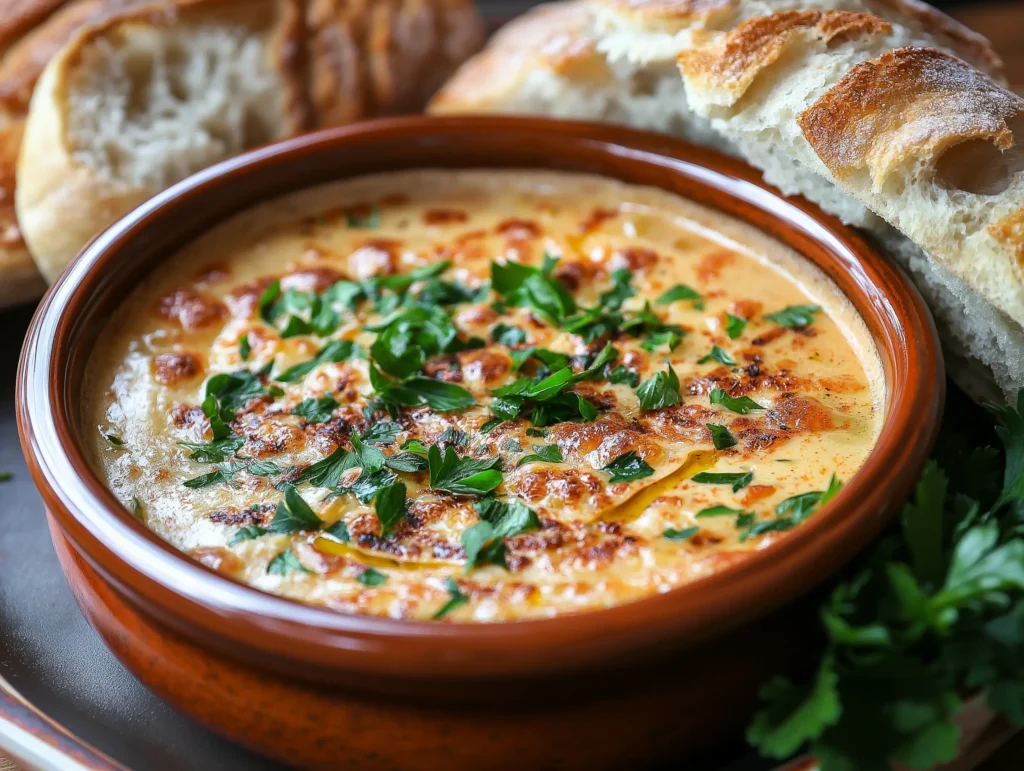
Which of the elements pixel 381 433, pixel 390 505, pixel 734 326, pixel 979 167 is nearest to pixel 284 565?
pixel 390 505

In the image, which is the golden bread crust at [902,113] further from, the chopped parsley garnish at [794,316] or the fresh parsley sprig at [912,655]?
the fresh parsley sprig at [912,655]

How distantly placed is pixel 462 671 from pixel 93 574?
2.61 ft

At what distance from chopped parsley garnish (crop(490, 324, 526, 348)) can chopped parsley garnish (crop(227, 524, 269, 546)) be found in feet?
2.66

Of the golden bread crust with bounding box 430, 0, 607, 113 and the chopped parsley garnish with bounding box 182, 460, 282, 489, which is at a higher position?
the golden bread crust with bounding box 430, 0, 607, 113

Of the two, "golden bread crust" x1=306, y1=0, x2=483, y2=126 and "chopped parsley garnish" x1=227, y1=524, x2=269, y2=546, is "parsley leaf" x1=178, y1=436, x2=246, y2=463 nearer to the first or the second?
"chopped parsley garnish" x1=227, y1=524, x2=269, y2=546

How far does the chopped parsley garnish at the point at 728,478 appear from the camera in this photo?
1.99m

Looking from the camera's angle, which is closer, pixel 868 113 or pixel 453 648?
pixel 453 648

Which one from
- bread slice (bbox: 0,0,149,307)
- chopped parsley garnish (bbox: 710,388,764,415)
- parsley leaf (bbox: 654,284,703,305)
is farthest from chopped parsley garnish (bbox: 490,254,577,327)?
bread slice (bbox: 0,0,149,307)

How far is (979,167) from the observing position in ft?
7.14

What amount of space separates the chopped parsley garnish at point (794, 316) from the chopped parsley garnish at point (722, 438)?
1.49ft

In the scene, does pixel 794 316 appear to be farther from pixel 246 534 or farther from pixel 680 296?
pixel 246 534

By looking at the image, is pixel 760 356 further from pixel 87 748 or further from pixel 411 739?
pixel 87 748

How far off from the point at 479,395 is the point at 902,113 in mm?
1079

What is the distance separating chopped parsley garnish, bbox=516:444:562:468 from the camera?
6.89 ft
